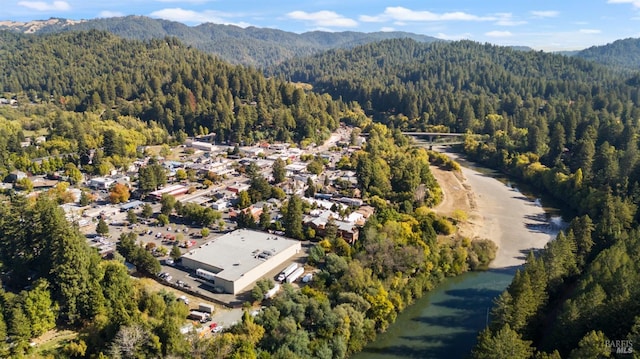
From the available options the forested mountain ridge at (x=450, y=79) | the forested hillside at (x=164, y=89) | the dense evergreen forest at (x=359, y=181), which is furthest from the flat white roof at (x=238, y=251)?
the forested mountain ridge at (x=450, y=79)

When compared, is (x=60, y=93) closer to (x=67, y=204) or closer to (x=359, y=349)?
(x=67, y=204)

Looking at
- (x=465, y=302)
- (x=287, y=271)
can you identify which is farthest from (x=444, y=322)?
(x=287, y=271)

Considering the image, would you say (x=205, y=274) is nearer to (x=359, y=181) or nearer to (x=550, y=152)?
(x=359, y=181)

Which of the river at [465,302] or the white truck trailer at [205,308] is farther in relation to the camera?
the white truck trailer at [205,308]

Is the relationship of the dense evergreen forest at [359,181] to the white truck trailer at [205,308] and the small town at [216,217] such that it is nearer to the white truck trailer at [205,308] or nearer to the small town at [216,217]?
the white truck trailer at [205,308]

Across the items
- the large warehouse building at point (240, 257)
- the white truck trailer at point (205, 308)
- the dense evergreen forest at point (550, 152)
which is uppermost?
the dense evergreen forest at point (550, 152)

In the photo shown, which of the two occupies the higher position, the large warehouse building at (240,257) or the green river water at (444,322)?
the large warehouse building at (240,257)

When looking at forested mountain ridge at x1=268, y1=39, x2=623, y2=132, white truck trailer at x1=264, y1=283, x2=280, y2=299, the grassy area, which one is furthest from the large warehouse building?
forested mountain ridge at x1=268, y1=39, x2=623, y2=132
